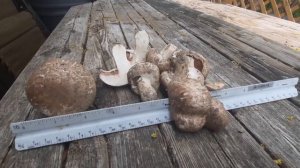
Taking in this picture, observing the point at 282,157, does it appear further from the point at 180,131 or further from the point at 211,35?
the point at 211,35

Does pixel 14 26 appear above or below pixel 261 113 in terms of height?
below

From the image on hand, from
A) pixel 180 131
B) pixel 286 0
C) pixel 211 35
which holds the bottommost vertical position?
pixel 286 0

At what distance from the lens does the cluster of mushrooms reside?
108cm

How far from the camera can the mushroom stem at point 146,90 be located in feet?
4.29

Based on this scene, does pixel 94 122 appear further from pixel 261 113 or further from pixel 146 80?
pixel 261 113

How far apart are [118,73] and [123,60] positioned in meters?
0.09

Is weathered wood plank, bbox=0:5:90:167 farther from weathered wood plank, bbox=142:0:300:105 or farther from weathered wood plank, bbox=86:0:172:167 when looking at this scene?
weathered wood plank, bbox=142:0:300:105

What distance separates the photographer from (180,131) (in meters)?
1.12

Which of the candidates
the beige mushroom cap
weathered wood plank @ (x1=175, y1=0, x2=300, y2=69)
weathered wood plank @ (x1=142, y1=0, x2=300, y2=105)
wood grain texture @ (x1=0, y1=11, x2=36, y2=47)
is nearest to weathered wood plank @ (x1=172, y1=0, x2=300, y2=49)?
weathered wood plank @ (x1=175, y1=0, x2=300, y2=69)

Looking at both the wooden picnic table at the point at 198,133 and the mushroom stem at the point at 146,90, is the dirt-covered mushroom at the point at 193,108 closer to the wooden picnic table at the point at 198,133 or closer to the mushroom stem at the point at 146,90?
the wooden picnic table at the point at 198,133

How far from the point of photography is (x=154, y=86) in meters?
1.37

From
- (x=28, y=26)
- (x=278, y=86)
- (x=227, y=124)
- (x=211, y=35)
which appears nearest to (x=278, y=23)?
(x=211, y=35)

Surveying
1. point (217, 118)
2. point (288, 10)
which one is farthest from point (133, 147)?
point (288, 10)

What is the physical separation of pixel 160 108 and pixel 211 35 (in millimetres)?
1429
